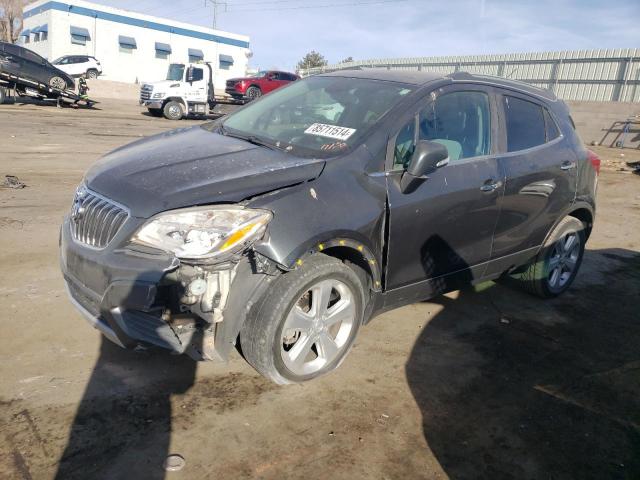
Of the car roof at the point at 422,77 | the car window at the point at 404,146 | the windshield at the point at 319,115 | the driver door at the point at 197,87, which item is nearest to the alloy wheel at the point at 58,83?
the driver door at the point at 197,87

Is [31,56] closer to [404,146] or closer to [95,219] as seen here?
[95,219]

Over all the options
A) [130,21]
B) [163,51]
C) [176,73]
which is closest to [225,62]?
[163,51]

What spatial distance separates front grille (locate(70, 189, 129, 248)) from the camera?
268 centimetres

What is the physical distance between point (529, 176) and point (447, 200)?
40.4 inches

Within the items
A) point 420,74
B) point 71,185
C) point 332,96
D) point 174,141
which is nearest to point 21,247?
point 174,141

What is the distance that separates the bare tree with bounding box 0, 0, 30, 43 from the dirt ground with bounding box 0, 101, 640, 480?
55485 millimetres

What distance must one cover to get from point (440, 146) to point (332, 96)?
3.49ft

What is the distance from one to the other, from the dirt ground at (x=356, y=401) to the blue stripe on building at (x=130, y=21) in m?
41.9

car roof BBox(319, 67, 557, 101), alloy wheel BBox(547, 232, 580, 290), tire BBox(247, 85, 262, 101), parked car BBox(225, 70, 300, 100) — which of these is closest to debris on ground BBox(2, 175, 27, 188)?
car roof BBox(319, 67, 557, 101)

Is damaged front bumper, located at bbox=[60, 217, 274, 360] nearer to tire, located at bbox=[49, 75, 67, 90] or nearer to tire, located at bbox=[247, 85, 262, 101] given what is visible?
tire, located at bbox=[49, 75, 67, 90]

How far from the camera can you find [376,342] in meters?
3.73

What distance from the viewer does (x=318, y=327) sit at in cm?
304

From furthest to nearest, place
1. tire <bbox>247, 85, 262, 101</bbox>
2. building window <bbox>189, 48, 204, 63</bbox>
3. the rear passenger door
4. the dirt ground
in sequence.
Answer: building window <bbox>189, 48, 204, 63</bbox> < tire <bbox>247, 85, 262, 101</bbox> < the rear passenger door < the dirt ground

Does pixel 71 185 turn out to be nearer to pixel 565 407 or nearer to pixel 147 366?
pixel 147 366
